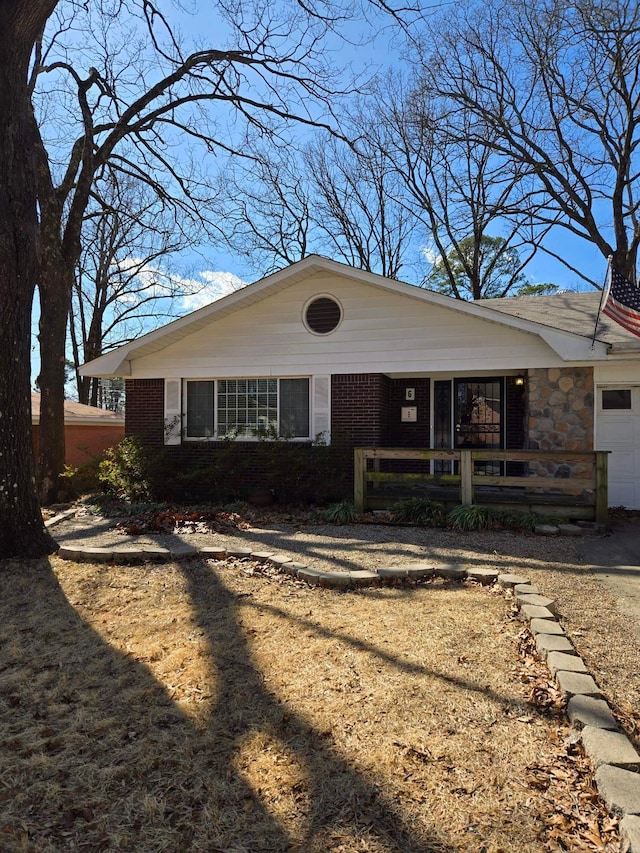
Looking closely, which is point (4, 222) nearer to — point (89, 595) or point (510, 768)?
point (89, 595)

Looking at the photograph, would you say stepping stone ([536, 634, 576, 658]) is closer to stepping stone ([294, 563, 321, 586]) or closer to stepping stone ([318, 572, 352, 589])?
stepping stone ([318, 572, 352, 589])

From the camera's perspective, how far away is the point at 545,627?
371cm

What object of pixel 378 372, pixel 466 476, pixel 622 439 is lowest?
pixel 466 476

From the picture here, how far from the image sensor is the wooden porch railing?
23.7 feet

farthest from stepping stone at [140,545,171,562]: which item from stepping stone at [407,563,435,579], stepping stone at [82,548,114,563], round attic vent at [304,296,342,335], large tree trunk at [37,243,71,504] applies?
large tree trunk at [37,243,71,504]

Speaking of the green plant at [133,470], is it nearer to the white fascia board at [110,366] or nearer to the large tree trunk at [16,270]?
the white fascia board at [110,366]

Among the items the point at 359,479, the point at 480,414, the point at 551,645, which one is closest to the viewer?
the point at 551,645

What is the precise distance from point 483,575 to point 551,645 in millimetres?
1618

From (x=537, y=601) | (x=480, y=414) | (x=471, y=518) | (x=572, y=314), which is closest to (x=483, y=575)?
(x=537, y=601)

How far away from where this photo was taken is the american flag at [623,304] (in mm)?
7496

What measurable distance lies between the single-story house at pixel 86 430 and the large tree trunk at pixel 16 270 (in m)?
11.0

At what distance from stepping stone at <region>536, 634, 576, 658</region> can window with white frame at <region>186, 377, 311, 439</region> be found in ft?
22.1

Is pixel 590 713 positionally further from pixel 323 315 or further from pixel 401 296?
pixel 323 315

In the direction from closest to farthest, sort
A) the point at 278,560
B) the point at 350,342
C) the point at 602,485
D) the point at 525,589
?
the point at 525,589 < the point at 278,560 < the point at 602,485 < the point at 350,342
